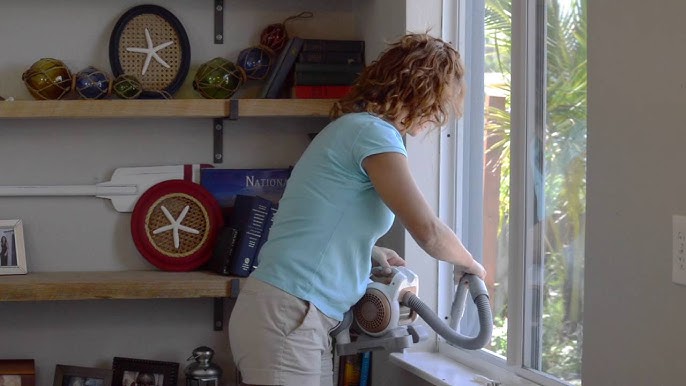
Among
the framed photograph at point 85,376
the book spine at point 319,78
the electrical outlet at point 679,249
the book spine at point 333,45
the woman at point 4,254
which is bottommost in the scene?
the framed photograph at point 85,376

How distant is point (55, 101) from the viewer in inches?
110

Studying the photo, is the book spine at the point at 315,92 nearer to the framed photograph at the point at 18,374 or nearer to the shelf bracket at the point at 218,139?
the shelf bracket at the point at 218,139

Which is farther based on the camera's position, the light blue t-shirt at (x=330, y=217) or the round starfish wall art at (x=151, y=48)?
the round starfish wall art at (x=151, y=48)

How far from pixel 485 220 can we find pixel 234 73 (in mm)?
947

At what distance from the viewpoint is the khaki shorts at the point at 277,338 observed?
2.00 m

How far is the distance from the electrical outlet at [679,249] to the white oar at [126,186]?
1908 mm

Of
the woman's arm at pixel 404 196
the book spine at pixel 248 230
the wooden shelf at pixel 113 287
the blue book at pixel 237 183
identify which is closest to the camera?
the woman's arm at pixel 404 196

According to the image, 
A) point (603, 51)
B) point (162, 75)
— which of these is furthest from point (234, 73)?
point (603, 51)

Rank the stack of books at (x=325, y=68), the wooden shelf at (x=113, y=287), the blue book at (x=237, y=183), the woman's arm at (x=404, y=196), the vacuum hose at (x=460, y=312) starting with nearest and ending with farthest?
1. the woman's arm at (x=404, y=196)
2. the vacuum hose at (x=460, y=312)
3. the wooden shelf at (x=113, y=287)
4. the stack of books at (x=325, y=68)
5. the blue book at (x=237, y=183)

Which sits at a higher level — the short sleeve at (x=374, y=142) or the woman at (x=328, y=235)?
the short sleeve at (x=374, y=142)

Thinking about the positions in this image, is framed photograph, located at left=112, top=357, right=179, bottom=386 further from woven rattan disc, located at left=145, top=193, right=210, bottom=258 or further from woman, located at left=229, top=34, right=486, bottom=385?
woman, located at left=229, top=34, right=486, bottom=385

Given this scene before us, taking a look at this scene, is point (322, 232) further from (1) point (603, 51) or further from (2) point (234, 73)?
(2) point (234, 73)

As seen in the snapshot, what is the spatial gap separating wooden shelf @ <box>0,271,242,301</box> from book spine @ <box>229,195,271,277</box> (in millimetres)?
53

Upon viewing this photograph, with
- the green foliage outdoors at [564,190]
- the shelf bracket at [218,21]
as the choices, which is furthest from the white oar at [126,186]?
the green foliage outdoors at [564,190]
